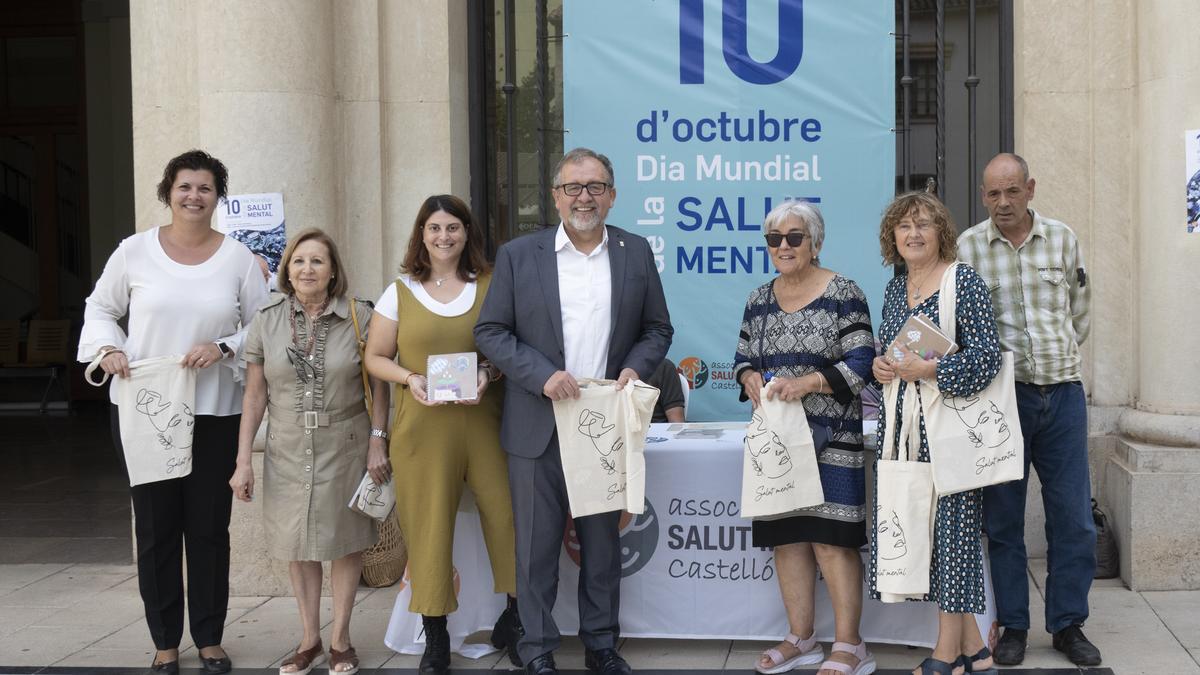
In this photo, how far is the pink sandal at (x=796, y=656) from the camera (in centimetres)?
465

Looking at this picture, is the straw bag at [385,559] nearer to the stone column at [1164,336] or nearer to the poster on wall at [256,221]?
the poster on wall at [256,221]

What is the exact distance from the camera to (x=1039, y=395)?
15.1 ft

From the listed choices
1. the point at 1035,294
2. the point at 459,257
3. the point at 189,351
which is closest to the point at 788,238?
the point at 1035,294

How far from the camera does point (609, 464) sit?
4.51 m

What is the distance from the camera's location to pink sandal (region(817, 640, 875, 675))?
177 inches

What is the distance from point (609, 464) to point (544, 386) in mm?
392

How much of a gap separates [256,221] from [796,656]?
3286mm

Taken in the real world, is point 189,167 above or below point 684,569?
above

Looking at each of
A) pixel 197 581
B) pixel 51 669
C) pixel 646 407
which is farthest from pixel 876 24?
pixel 51 669

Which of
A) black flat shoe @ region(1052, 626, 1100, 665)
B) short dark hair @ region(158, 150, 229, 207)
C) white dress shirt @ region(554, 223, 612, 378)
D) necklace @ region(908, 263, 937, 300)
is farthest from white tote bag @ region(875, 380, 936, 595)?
short dark hair @ region(158, 150, 229, 207)

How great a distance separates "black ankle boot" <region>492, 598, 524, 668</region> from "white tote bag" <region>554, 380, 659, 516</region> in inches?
25.7

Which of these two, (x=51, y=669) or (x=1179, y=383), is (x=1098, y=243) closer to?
(x=1179, y=383)

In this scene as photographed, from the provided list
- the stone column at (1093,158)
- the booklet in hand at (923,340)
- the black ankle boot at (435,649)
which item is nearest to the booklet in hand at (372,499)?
the black ankle boot at (435,649)

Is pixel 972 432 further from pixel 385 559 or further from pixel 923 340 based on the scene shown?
pixel 385 559
